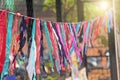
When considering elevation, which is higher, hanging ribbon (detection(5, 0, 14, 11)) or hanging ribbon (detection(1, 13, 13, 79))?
hanging ribbon (detection(5, 0, 14, 11))

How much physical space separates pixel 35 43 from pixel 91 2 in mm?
1927

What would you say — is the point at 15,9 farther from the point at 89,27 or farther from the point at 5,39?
the point at 5,39

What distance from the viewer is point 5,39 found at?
4.16 meters

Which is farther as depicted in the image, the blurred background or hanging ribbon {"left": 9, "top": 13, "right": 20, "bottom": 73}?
the blurred background

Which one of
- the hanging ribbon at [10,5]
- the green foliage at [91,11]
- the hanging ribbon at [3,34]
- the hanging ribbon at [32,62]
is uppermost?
the hanging ribbon at [10,5]

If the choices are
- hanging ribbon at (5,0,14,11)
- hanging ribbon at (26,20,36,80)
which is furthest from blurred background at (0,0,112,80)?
hanging ribbon at (26,20,36,80)

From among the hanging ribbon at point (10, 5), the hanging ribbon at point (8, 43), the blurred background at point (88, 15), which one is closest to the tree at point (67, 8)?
the blurred background at point (88, 15)

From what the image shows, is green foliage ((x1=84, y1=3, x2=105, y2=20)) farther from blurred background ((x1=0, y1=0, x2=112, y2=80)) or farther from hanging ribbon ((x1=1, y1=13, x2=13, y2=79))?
hanging ribbon ((x1=1, y1=13, x2=13, y2=79))

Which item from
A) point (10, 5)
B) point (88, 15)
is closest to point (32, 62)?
point (10, 5)

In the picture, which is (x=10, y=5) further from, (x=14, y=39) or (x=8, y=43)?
(x=8, y=43)

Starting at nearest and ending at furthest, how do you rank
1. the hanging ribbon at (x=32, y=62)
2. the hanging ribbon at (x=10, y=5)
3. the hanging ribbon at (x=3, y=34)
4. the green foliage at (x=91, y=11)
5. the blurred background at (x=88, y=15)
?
the hanging ribbon at (x=3, y=34) → the hanging ribbon at (x=32, y=62) → the hanging ribbon at (x=10, y=5) → the blurred background at (x=88, y=15) → the green foliage at (x=91, y=11)

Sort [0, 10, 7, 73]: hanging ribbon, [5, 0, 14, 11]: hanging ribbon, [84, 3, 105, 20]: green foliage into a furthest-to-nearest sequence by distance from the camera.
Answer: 1. [84, 3, 105, 20]: green foliage
2. [5, 0, 14, 11]: hanging ribbon
3. [0, 10, 7, 73]: hanging ribbon

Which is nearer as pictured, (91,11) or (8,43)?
(8,43)

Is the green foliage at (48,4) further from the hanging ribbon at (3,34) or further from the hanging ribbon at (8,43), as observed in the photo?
the hanging ribbon at (3,34)
